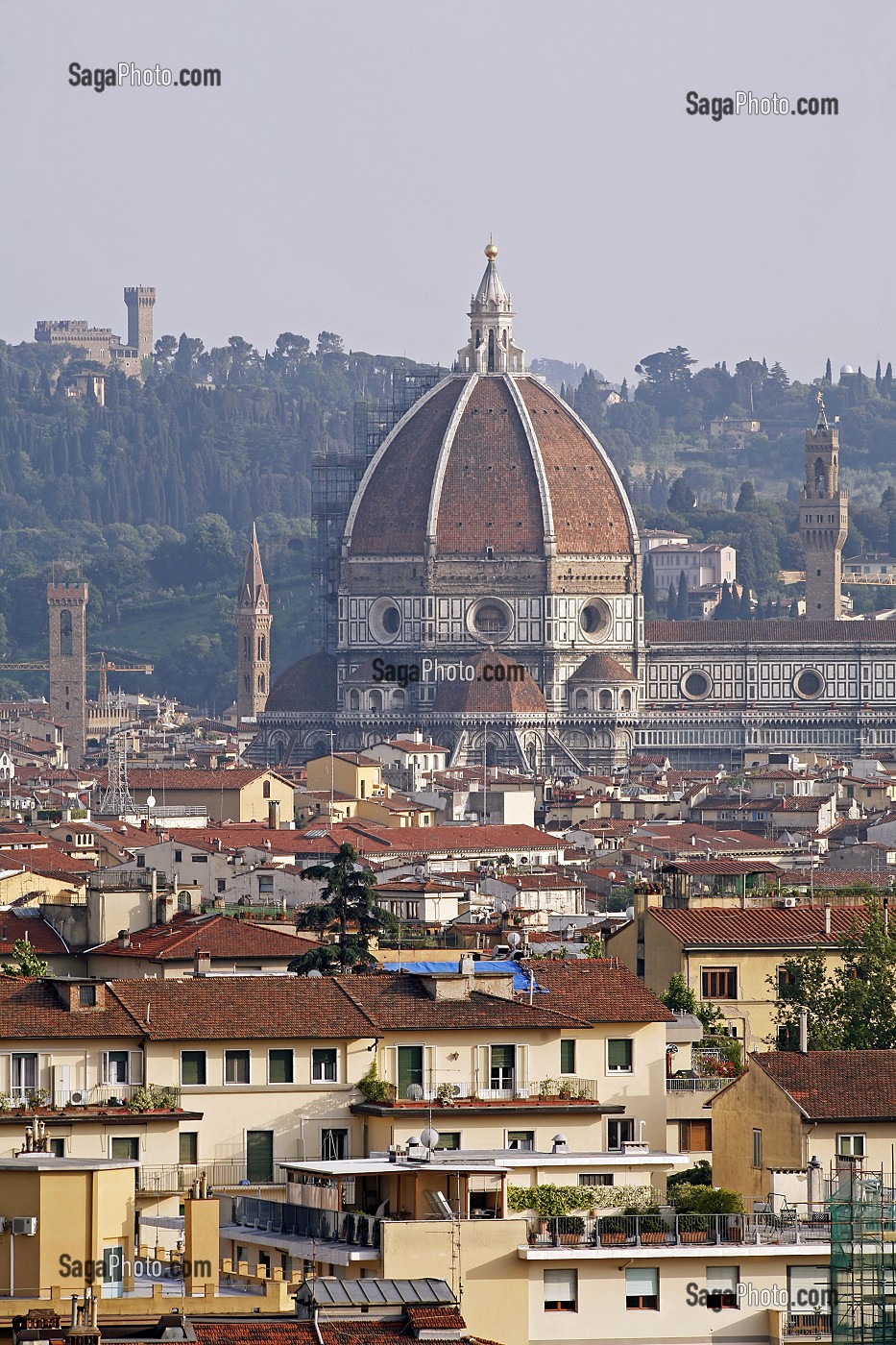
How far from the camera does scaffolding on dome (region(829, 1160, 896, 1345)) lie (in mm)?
20250

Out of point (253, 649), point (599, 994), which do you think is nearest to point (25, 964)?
point (599, 994)

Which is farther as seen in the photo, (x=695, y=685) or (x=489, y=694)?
(x=695, y=685)

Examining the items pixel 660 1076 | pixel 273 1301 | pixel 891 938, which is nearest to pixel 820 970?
pixel 891 938

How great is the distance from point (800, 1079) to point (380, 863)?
145 ft

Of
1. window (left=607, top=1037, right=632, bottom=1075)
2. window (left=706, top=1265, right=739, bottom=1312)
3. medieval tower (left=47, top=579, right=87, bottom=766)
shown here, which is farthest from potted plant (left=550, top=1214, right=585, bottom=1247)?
medieval tower (left=47, top=579, right=87, bottom=766)

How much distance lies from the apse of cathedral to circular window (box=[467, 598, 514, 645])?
68 millimetres

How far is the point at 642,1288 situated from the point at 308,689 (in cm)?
12670

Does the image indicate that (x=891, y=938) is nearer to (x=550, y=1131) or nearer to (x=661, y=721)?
(x=550, y=1131)

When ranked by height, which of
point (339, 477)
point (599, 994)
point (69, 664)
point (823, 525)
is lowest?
point (69, 664)

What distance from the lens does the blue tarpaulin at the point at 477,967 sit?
99.2 feet

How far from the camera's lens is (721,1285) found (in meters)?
23.1

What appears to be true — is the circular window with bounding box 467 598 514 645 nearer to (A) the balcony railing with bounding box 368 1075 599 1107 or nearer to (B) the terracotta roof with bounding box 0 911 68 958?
(B) the terracotta roof with bounding box 0 911 68 958

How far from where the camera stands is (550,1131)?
2684 centimetres

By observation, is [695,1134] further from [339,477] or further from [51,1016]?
[339,477]
